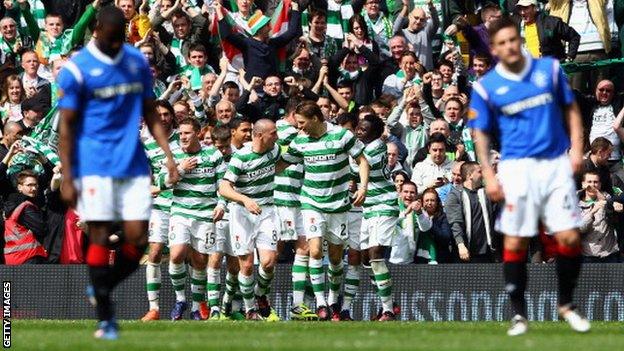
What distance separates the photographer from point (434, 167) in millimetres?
24109

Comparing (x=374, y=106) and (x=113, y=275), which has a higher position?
(x=374, y=106)

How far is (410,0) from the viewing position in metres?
28.5

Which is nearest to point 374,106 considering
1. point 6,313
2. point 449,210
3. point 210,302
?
point 449,210

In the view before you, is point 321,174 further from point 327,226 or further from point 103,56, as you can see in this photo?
point 103,56

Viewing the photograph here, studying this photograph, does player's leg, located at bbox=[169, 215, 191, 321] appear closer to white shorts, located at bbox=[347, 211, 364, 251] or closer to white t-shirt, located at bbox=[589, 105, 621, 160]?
white shorts, located at bbox=[347, 211, 364, 251]

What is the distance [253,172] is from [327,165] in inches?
36.9

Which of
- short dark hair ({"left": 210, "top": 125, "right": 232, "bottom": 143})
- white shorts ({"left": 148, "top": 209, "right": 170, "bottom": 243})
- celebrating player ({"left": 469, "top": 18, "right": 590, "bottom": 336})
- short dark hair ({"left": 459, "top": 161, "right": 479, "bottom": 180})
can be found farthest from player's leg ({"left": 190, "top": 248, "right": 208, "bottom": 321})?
celebrating player ({"left": 469, "top": 18, "right": 590, "bottom": 336})

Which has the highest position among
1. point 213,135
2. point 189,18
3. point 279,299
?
point 189,18

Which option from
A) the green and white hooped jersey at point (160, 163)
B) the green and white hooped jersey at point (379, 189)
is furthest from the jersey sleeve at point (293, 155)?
the green and white hooped jersey at point (160, 163)

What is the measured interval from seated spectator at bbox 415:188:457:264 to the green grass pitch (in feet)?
15.6

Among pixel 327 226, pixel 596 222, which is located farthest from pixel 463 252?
pixel 327 226

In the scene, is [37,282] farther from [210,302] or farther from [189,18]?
[189,18]

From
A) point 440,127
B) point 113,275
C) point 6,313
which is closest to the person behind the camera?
point 113,275

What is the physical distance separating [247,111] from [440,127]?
2819 mm
